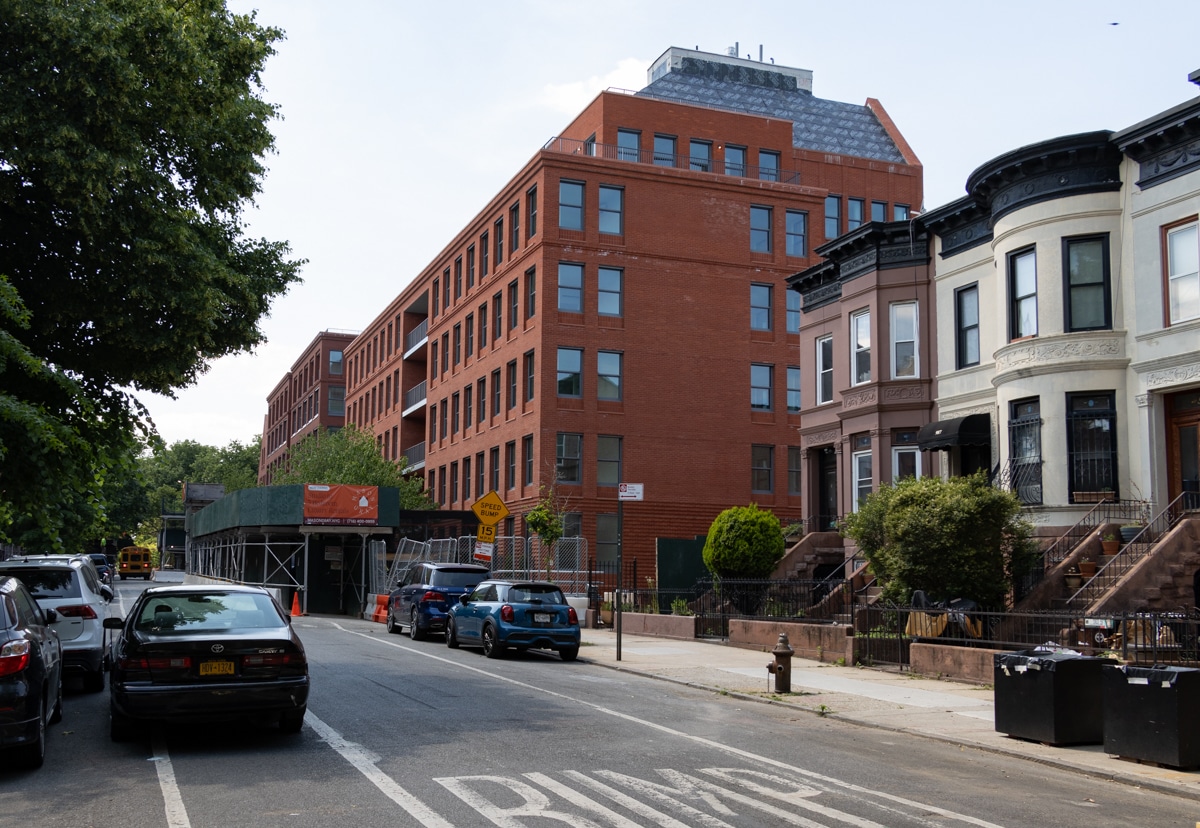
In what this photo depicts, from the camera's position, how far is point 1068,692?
38.2 ft

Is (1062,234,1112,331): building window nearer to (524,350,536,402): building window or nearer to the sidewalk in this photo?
the sidewalk

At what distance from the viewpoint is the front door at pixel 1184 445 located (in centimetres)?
2077

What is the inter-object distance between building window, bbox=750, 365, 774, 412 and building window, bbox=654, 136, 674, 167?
9.51 m

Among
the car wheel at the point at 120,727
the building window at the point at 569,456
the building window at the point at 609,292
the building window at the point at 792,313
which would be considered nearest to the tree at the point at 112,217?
the car wheel at the point at 120,727

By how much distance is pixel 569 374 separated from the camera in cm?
4400

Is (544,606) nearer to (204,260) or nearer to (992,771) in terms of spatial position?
(204,260)

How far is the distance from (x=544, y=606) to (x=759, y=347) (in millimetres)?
26977

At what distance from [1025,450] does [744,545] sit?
7748 millimetres

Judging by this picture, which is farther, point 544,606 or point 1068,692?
point 544,606

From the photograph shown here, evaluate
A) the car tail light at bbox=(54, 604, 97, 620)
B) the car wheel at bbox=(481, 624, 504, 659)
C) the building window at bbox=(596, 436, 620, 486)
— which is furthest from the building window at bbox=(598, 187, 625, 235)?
the car tail light at bbox=(54, 604, 97, 620)

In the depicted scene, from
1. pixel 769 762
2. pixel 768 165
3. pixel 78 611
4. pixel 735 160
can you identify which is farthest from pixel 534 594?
pixel 768 165

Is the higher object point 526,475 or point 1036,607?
point 526,475

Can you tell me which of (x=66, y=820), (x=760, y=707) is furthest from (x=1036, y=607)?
(x=66, y=820)

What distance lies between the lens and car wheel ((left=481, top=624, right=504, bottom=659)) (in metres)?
21.5
